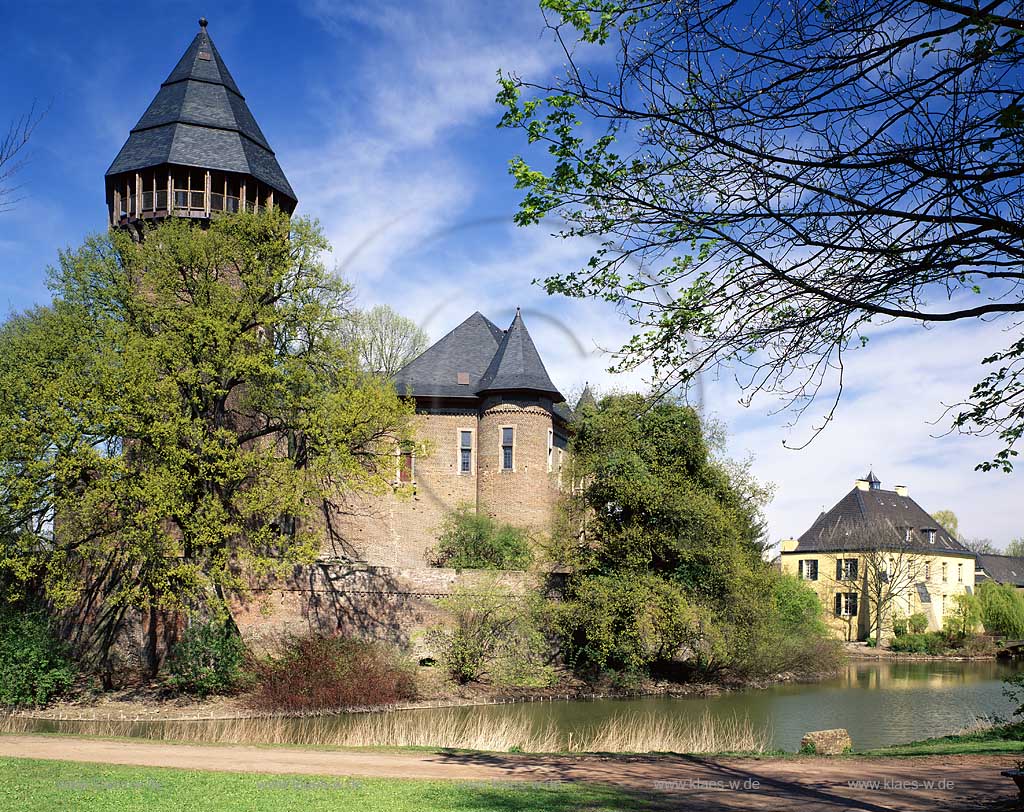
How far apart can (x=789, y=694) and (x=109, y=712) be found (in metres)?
20.5

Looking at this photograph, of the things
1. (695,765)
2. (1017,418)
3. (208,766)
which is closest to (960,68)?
(1017,418)

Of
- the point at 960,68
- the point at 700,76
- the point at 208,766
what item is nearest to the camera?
the point at 960,68

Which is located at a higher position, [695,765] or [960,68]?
[960,68]

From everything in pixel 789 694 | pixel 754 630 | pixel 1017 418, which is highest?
pixel 1017 418

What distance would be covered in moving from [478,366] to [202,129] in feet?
44.0

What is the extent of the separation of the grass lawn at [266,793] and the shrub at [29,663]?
12084 mm

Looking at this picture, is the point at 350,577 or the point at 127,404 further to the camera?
the point at 350,577

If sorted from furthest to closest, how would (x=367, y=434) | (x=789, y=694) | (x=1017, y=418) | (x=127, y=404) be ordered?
(x=789, y=694), (x=367, y=434), (x=127, y=404), (x=1017, y=418)

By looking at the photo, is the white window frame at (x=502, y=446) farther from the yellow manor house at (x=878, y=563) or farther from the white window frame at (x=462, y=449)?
the yellow manor house at (x=878, y=563)

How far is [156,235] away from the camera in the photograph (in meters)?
25.7

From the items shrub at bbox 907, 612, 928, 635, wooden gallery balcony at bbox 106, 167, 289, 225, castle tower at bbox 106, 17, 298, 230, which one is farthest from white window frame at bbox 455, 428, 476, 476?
shrub at bbox 907, 612, 928, 635

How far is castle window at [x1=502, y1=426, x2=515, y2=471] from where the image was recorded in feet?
113

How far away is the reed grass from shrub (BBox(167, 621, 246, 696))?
1.84m

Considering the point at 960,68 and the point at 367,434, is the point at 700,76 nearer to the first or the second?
the point at 960,68
